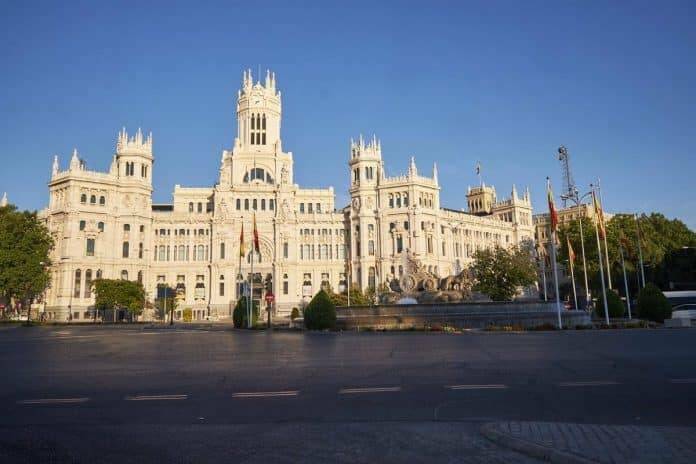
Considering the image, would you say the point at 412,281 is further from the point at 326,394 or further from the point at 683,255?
the point at 683,255

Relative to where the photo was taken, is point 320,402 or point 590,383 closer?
point 320,402

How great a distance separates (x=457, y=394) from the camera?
12781 mm

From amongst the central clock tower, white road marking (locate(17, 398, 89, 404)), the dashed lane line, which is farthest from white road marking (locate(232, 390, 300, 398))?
the central clock tower

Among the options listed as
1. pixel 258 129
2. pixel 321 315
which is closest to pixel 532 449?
pixel 321 315

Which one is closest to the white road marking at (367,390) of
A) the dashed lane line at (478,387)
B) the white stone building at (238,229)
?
the dashed lane line at (478,387)

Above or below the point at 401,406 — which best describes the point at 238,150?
above

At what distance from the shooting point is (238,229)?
10419 centimetres

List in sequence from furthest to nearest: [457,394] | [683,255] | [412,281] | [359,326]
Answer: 1. [683,255]
2. [412,281]
3. [359,326]
4. [457,394]

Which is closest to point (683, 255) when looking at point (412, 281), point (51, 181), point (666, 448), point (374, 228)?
point (374, 228)

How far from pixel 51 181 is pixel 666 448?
346 feet

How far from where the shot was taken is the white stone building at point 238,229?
93.9 m

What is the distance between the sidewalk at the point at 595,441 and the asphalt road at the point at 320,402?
37 centimetres

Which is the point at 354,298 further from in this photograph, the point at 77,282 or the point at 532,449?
the point at 532,449

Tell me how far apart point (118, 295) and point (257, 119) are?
49820mm
